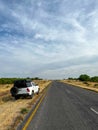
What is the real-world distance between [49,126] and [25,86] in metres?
13.4

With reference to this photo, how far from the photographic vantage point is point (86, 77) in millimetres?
154875

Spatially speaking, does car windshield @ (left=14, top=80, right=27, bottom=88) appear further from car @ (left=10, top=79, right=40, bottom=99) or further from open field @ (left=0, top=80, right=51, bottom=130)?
open field @ (left=0, top=80, right=51, bottom=130)

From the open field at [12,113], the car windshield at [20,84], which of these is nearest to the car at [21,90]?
the car windshield at [20,84]

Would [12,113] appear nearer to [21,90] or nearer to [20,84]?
[21,90]

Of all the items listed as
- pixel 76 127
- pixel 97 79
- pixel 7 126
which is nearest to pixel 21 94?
pixel 7 126

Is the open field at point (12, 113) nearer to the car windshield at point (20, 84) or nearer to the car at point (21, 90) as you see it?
the car at point (21, 90)

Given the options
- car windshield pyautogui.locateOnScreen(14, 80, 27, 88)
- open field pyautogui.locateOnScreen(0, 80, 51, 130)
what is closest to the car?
car windshield pyautogui.locateOnScreen(14, 80, 27, 88)

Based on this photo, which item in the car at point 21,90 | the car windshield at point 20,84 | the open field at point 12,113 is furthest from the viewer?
the car windshield at point 20,84

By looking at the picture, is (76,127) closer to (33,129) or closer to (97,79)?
(33,129)

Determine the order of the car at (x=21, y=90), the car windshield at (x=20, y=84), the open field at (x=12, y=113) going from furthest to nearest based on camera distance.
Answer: the car windshield at (x=20, y=84), the car at (x=21, y=90), the open field at (x=12, y=113)

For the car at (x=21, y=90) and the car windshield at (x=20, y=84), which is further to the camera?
the car windshield at (x=20, y=84)

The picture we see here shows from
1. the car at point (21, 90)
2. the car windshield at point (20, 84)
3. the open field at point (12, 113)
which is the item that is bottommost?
the open field at point (12, 113)

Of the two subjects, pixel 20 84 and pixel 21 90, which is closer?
pixel 21 90

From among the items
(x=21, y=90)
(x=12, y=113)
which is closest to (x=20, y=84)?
(x=21, y=90)
